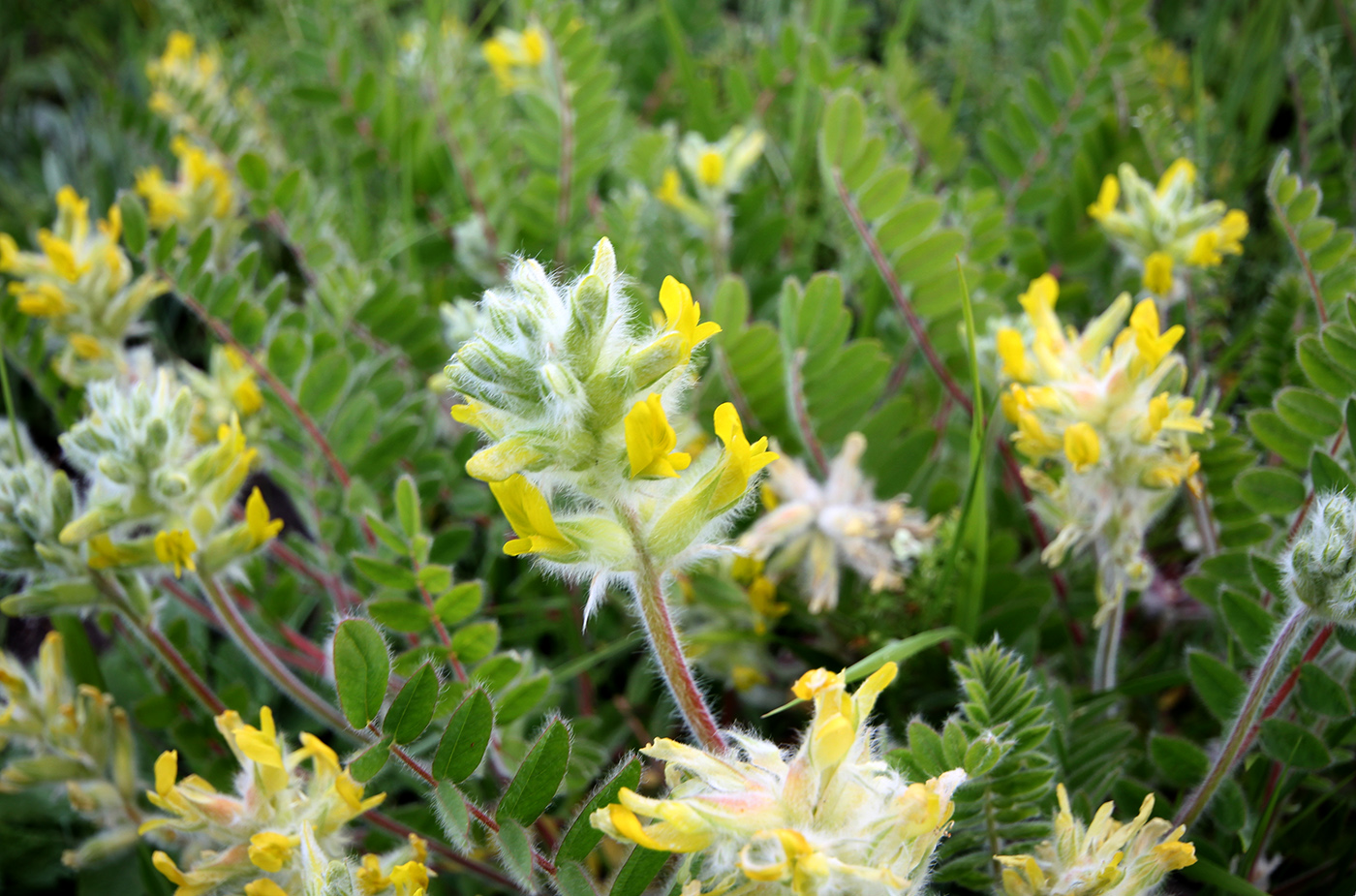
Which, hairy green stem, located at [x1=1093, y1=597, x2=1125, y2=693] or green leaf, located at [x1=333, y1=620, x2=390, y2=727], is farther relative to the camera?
hairy green stem, located at [x1=1093, y1=597, x2=1125, y2=693]

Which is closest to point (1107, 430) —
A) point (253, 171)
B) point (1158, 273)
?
point (1158, 273)

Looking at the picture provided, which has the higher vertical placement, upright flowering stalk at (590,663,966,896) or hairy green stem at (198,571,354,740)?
upright flowering stalk at (590,663,966,896)

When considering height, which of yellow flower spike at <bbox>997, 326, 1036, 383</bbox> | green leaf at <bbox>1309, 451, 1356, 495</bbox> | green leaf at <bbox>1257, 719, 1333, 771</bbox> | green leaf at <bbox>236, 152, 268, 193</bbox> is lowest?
green leaf at <bbox>1257, 719, 1333, 771</bbox>

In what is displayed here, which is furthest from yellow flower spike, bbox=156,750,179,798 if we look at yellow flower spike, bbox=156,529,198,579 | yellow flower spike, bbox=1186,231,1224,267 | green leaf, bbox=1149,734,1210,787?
yellow flower spike, bbox=1186,231,1224,267

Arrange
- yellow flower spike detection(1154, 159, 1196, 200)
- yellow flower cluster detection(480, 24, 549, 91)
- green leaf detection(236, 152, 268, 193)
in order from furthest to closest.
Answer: yellow flower cluster detection(480, 24, 549, 91) < green leaf detection(236, 152, 268, 193) < yellow flower spike detection(1154, 159, 1196, 200)

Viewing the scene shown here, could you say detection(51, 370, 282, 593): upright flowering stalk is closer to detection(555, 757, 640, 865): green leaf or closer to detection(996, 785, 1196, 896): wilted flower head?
detection(555, 757, 640, 865): green leaf

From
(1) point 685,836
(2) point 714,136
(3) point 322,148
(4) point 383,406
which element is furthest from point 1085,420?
(3) point 322,148
